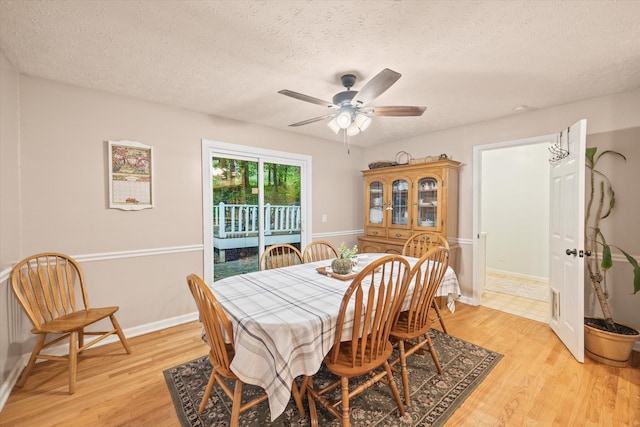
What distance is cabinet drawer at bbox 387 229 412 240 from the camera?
12.3 feet

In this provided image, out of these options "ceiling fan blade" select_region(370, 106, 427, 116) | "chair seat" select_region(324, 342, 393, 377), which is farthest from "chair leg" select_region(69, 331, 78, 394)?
"ceiling fan blade" select_region(370, 106, 427, 116)

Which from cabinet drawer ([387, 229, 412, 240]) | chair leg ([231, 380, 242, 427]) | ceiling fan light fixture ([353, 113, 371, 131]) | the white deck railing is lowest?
chair leg ([231, 380, 242, 427])

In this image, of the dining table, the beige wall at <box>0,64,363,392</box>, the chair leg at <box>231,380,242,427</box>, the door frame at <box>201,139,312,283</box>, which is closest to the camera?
the dining table

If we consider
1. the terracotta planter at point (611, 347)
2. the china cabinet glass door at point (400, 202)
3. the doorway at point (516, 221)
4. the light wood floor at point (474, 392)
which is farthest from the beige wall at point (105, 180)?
the doorway at point (516, 221)

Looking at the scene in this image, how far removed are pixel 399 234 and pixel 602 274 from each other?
206 cm

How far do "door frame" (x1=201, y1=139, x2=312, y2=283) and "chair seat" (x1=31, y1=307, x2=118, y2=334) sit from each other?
1.06 meters

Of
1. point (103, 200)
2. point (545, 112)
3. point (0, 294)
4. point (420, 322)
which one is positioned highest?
point (545, 112)

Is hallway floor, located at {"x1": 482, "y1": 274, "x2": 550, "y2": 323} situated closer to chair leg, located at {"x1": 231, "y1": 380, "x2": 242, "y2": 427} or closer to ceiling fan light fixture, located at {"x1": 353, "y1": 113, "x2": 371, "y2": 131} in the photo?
ceiling fan light fixture, located at {"x1": 353, "y1": 113, "x2": 371, "y2": 131}

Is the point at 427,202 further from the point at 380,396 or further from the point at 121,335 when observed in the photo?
the point at 121,335

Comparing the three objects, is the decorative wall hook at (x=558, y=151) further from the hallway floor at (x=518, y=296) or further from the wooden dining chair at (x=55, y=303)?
the wooden dining chair at (x=55, y=303)

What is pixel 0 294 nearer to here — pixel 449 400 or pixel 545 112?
pixel 449 400

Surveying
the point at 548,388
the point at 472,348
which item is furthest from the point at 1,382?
the point at 548,388

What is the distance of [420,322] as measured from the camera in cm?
189

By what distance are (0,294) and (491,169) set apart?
649cm
